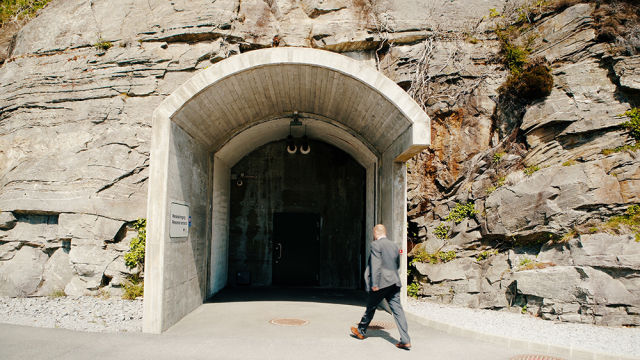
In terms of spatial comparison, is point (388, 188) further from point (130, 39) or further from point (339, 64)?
point (130, 39)

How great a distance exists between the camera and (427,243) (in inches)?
457

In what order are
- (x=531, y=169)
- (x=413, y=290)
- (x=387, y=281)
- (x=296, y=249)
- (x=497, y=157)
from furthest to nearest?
(x=296, y=249)
(x=497, y=157)
(x=413, y=290)
(x=531, y=169)
(x=387, y=281)

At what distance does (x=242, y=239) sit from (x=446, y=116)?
7.60 meters

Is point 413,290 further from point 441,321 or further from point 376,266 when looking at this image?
point 376,266

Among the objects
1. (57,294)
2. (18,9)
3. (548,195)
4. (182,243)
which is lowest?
(57,294)

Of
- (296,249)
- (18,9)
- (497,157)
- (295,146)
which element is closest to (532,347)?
(497,157)

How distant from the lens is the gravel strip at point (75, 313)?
24.5 ft

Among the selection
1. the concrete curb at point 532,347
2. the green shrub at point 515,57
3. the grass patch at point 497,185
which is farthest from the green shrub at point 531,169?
the concrete curb at point 532,347

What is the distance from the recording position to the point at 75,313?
8750 millimetres

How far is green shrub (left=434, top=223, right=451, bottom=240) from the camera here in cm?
1145

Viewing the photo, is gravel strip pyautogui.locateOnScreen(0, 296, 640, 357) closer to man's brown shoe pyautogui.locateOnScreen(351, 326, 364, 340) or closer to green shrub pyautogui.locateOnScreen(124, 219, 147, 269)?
green shrub pyautogui.locateOnScreen(124, 219, 147, 269)

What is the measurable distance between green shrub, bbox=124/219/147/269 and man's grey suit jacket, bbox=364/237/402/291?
765 cm

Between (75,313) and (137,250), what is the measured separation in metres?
2.78

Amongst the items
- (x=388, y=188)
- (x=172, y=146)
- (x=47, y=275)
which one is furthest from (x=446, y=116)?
(x=47, y=275)
